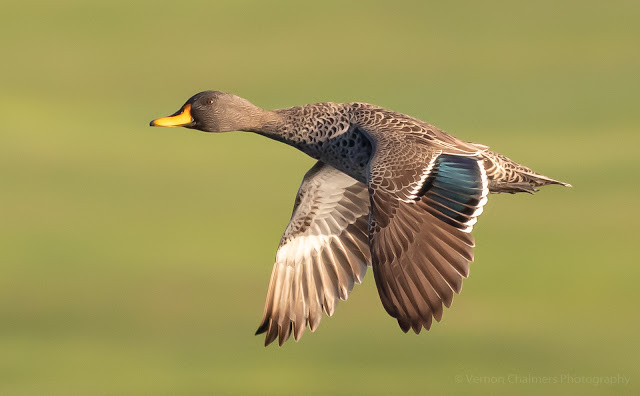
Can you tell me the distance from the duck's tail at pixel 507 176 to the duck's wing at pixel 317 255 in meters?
1.98

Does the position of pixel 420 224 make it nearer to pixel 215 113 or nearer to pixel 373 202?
pixel 373 202

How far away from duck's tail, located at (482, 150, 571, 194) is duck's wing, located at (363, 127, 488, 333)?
91 centimetres

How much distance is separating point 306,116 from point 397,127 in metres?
1.31

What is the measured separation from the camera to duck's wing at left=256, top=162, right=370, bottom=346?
47.0 ft

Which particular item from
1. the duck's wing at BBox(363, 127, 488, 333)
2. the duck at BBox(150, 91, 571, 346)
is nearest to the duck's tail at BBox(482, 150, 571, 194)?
the duck at BBox(150, 91, 571, 346)

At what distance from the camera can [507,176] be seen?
13148 mm

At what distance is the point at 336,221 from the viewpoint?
14.8 metres

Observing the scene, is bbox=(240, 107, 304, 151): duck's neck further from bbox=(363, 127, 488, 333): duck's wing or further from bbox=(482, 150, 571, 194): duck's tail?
bbox=(482, 150, 571, 194): duck's tail

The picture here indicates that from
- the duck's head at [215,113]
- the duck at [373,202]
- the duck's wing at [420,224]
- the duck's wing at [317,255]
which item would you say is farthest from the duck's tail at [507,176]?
the duck's head at [215,113]

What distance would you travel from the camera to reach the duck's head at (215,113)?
1354cm

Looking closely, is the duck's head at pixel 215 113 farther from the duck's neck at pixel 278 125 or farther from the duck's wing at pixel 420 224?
the duck's wing at pixel 420 224

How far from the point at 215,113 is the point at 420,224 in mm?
3366

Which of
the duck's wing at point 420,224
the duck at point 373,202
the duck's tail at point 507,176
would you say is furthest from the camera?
the duck's tail at point 507,176

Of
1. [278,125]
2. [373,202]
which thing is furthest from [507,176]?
[278,125]
